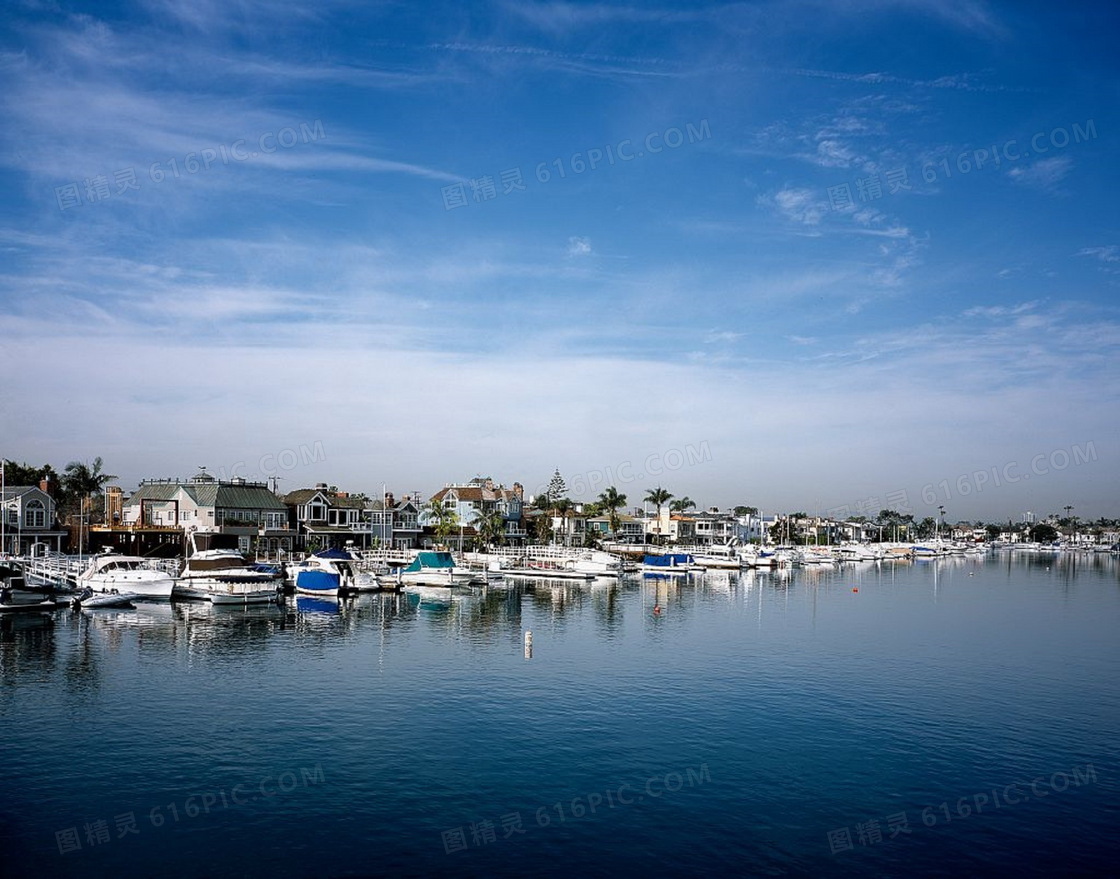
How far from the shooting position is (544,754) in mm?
35312

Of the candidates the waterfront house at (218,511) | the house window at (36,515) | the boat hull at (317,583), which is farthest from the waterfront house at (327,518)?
the boat hull at (317,583)

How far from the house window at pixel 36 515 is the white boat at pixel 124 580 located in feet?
111

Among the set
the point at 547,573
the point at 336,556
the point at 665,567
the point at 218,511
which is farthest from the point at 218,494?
the point at 665,567

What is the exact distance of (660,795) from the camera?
31141 millimetres

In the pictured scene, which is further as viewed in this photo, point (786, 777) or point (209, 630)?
point (209, 630)

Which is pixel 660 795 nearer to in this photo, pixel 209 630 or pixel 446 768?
pixel 446 768

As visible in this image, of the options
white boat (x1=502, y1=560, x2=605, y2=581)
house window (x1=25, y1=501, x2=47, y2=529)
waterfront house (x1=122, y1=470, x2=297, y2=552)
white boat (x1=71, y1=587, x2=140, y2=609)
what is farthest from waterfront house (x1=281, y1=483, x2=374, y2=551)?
white boat (x1=71, y1=587, x2=140, y2=609)

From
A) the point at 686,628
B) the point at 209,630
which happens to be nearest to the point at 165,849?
the point at 209,630

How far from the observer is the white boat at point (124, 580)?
7875cm

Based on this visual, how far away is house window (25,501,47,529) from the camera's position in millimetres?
108688

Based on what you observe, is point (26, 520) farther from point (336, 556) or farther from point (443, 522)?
point (443, 522)

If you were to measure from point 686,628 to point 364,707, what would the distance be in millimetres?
38477

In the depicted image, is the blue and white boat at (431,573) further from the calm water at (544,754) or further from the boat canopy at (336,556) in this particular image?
the calm water at (544,754)

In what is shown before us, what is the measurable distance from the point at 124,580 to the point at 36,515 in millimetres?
40558
